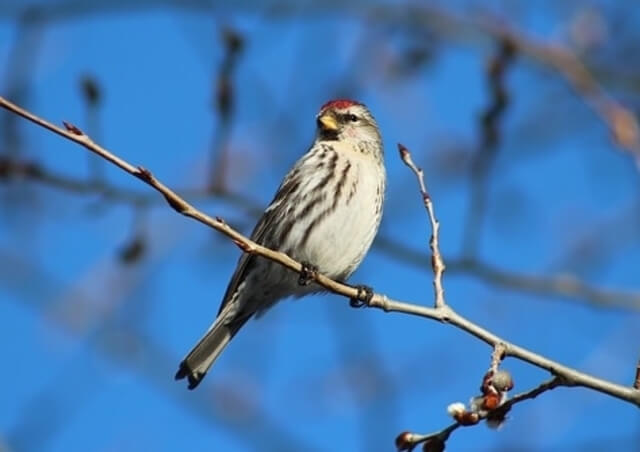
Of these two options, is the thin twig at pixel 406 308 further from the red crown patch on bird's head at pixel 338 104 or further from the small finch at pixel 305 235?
the red crown patch on bird's head at pixel 338 104

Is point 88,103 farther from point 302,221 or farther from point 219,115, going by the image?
point 302,221

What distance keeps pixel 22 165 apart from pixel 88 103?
404mm

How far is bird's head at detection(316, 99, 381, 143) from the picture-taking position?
221 inches

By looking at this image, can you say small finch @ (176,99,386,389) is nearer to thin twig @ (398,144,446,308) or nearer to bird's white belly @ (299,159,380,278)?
bird's white belly @ (299,159,380,278)

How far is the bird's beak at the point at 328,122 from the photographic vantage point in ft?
18.4

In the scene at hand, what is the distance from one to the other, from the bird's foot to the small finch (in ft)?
1.56

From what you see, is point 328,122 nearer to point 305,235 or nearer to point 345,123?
point 345,123

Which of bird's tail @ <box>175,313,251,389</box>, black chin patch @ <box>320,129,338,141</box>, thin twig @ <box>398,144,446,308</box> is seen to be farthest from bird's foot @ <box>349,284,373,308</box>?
black chin patch @ <box>320,129,338,141</box>

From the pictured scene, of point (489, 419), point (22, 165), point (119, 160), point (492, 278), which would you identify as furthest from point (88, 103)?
point (489, 419)

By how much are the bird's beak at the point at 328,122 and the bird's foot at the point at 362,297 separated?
1364mm

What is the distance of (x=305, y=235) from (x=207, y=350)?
0.61m

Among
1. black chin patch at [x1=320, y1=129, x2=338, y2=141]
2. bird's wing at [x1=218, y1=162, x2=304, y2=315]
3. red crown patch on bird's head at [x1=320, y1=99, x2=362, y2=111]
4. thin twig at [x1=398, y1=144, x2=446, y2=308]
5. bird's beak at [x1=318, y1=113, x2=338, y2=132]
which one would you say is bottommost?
thin twig at [x1=398, y1=144, x2=446, y2=308]

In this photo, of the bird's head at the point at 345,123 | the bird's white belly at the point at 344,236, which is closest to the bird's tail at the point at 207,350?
the bird's white belly at the point at 344,236

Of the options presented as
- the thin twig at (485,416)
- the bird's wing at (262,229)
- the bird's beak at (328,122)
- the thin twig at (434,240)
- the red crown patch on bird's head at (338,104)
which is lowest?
the thin twig at (485,416)
